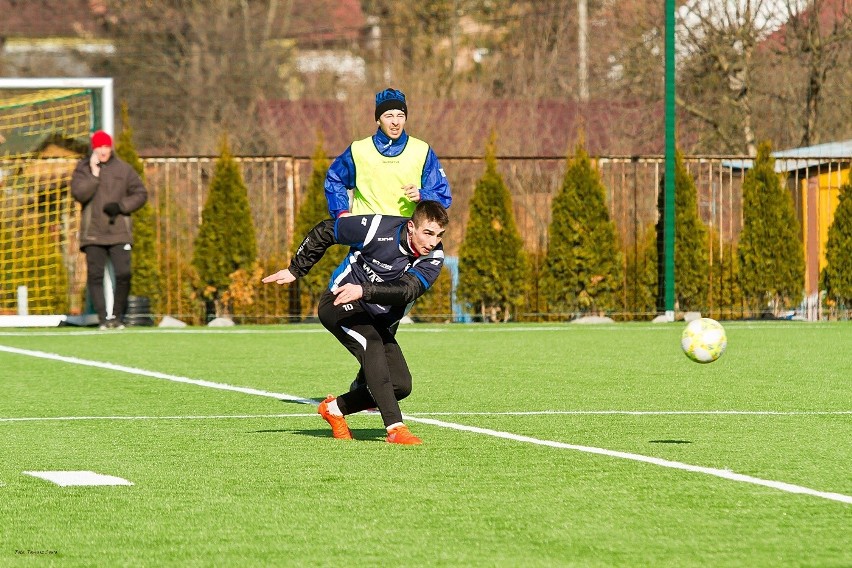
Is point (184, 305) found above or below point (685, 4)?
below

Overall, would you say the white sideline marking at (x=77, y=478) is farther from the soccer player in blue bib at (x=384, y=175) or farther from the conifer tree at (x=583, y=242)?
the conifer tree at (x=583, y=242)

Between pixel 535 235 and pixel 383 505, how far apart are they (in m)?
22.0

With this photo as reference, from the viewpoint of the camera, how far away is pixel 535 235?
91.0 ft

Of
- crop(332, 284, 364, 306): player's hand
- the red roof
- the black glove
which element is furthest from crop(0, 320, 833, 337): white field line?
the red roof

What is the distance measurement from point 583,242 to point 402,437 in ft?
44.6

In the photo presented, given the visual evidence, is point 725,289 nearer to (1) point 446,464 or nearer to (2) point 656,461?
(2) point 656,461

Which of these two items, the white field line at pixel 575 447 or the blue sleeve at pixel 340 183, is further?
the blue sleeve at pixel 340 183

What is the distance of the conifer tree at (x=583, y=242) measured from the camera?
2109 cm

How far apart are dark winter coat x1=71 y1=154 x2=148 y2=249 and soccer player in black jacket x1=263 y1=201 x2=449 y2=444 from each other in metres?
9.74

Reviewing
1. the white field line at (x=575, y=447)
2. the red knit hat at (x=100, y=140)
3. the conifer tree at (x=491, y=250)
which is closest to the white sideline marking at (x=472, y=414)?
the white field line at (x=575, y=447)

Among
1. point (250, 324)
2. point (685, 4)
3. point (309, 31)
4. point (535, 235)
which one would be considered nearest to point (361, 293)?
point (250, 324)

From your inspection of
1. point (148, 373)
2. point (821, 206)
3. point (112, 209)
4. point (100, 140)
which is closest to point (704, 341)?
point (148, 373)

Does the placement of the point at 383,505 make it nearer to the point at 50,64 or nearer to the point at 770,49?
the point at 770,49

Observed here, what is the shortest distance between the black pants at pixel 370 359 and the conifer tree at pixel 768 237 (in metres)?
13.7
